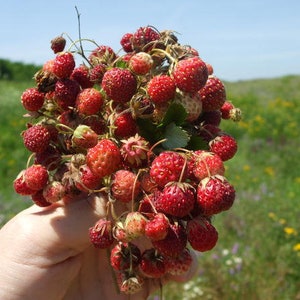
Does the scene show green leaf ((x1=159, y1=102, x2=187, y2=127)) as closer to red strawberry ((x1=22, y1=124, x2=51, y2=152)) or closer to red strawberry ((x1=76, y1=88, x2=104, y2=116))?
red strawberry ((x1=76, y1=88, x2=104, y2=116))

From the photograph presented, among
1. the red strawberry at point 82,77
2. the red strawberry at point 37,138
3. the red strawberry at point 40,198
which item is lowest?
the red strawberry at point 40,198

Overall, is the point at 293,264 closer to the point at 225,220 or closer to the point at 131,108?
the point at 225,220

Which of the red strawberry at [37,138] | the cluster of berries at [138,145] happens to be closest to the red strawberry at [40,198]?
the cluster of berries at [138,145]

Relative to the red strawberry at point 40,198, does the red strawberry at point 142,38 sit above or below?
above

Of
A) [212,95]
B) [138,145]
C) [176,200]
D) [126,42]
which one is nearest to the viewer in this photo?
[176,200]

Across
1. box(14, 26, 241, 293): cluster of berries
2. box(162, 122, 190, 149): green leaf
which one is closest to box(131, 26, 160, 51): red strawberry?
box(14, 26, 241, 293): cluster of berries

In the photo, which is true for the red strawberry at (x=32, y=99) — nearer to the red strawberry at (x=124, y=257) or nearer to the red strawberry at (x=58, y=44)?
the red strawberry at (x=58, y=44)

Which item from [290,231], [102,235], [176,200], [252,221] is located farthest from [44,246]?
[252,221]

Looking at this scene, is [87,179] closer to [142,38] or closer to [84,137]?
[84,137]
